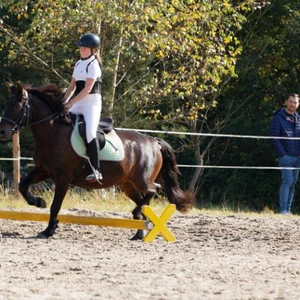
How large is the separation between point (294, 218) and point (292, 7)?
491 inches

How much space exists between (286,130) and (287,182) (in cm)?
94

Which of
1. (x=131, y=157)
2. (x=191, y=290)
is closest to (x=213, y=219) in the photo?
(x=131, y=157)

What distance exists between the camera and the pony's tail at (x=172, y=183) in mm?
12219

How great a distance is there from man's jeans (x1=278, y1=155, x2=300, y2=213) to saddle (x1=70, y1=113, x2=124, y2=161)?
552cm

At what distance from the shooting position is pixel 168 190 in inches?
487

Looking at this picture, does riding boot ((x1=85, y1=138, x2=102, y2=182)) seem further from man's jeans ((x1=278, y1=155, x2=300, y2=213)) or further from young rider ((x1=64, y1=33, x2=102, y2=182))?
man's jeans ((x1=278, y1=155, x2=300, y2=213))

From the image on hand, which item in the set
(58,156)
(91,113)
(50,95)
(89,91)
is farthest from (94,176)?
(50,95)

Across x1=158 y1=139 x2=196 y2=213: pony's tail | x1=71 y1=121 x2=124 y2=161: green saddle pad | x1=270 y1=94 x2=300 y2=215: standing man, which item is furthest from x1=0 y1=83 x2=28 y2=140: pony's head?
x1=270 y1=94 x2=300 y2=215: standing man

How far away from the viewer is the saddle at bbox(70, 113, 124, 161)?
1112cm

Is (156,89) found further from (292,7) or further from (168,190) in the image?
(168,190)

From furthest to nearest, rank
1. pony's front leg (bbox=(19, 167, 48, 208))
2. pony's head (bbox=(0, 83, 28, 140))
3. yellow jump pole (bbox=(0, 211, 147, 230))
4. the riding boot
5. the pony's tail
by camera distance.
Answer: the pony's tail
pony's front leg (bbox=(19, 167, 48, 208))
the riding boot
pony's head (bbox=(0, 83, 28, 140))
yellow jump pole (bbox=(0, 211, 147, 230))

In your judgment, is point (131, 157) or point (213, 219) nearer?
point (131, 157)

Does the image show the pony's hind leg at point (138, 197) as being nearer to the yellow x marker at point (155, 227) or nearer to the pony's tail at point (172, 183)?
the pony's tail at point (172, 183)

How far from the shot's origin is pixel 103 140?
11.3 m
